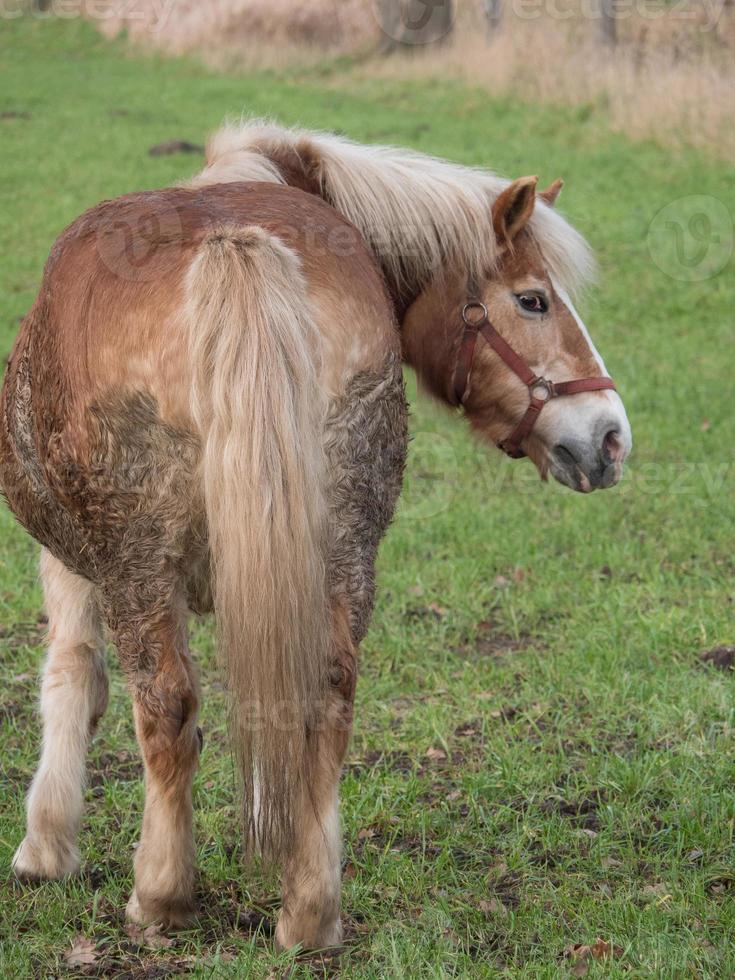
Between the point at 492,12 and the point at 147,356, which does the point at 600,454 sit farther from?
the point at 492,12

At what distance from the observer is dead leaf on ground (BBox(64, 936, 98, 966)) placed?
296cm

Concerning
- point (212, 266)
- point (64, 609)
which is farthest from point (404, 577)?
point (212, 266)

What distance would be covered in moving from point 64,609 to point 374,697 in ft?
5.27

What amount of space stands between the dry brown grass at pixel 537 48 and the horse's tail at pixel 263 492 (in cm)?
1261

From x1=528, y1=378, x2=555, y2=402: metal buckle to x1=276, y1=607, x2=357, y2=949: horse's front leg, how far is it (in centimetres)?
117

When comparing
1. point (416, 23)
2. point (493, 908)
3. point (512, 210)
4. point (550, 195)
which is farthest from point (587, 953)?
point (416, 23)

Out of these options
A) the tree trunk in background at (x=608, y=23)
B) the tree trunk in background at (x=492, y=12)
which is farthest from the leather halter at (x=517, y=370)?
the tree trunk in background at (x=492, y=12)

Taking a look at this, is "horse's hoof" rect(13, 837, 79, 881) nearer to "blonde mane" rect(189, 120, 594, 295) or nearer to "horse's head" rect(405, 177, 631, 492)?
"horse's head" rect(405, 177, 631, 492)

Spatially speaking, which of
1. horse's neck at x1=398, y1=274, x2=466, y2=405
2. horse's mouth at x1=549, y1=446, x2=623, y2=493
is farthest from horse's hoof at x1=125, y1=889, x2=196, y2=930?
horse's neck at x1=398, y1=274, x2=466, y2=405

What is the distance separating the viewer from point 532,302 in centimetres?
363

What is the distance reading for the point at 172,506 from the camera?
265 centimetres

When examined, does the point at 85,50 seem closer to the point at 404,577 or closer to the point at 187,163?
the point at 187,163

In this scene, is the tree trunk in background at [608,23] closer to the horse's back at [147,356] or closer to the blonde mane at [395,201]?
the blonde mane at [395,201]

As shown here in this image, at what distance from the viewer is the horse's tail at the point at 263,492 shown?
2494mm
